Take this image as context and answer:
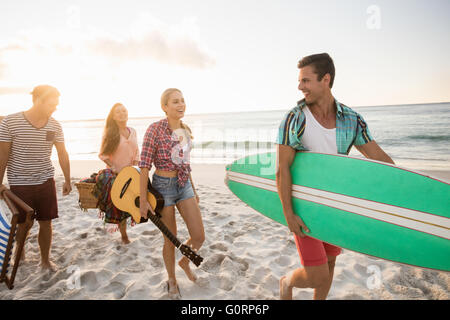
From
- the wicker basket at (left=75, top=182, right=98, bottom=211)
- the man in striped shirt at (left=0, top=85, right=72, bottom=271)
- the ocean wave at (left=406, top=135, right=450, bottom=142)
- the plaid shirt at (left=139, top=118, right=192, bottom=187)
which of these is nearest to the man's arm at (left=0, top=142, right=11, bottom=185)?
the man in striped shirt at (left=0, top=85, right=72, bottom=271)

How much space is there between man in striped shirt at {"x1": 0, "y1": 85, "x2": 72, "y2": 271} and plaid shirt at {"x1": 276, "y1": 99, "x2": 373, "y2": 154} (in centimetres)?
251

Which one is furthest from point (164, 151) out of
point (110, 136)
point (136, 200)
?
point (110, 136)

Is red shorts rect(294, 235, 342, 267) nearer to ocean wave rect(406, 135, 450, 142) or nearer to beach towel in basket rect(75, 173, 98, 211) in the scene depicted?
beach towel in basket rect(75, 173, 98, 211)

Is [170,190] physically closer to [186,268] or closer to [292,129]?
[186,268]

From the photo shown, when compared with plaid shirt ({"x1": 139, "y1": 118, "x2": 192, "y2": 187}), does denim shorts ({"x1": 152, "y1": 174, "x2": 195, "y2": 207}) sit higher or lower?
lower

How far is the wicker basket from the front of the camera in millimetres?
2969

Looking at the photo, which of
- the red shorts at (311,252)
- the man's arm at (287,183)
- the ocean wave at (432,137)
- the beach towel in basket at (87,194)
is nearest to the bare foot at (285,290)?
the red shorts at (311,252)

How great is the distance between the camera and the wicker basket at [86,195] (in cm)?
297

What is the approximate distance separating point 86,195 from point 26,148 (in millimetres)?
807

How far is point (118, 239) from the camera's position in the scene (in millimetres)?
3572

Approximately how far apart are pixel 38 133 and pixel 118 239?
70.6 inches

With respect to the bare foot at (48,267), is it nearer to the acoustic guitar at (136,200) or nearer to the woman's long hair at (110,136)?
the acoustic guitar at (136,200)

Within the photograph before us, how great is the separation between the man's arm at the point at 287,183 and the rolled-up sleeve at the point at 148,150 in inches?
43.8
